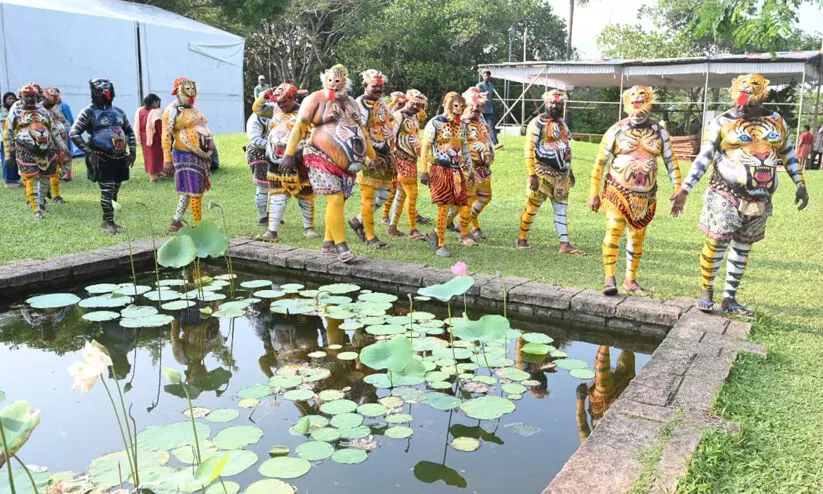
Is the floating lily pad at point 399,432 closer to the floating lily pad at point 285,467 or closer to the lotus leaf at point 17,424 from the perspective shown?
the floating lily pad at point 285,467

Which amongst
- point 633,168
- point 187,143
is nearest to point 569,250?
point 633,168

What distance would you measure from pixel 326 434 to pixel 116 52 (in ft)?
46.8

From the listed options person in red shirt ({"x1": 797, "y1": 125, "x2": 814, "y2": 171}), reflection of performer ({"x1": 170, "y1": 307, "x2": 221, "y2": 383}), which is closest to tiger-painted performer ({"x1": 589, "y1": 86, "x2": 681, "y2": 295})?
reflection of performer ({"x1": 170, "y1": 307, "x2": 221, "y2": 383})

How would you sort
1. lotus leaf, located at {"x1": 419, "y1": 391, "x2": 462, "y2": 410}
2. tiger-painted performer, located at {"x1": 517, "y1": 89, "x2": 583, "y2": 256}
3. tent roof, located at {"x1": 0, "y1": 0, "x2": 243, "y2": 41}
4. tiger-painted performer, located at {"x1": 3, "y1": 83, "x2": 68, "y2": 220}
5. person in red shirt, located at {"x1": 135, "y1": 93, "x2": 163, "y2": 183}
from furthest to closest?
1. tent roof, located at {"x1": 0, "y1": 0, "x2": 243, "y2": 41}
2. person in red shirt, located at {"x1": 135, "y1": 93, "x2": 163, "y2": 183}
3. tiger-painted performer, located at {"x1": 3, "y1": 83, "x2": 68, "y2": 220}
4. tiger-painted performer, located at {"x1": 517, "y1": 89, "x2": 583, "y2": 256}
5. lotus leaf, located at {"x1": 419, "y1": 391, "x2": 462, "y2": 410}

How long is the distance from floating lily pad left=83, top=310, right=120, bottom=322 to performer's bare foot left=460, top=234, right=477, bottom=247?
11.1 ft

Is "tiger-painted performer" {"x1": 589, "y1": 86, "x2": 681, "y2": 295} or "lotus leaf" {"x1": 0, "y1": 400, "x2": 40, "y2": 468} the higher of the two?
"tiger-painted performer" {"x1": 589, "y1": 86, "x2": 681, "y2": 295}

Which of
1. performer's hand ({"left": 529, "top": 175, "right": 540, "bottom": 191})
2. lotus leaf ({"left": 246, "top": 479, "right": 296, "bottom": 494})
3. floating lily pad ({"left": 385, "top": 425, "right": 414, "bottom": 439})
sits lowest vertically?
floating lily pad ({"left": 385, "top": 425, "right": 414, "bottom": 439})

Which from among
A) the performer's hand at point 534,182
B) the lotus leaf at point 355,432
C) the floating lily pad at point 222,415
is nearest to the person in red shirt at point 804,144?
the performer's hand at point 534,182

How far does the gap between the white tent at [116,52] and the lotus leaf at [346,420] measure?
43.0 feet

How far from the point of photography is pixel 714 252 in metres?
4.44

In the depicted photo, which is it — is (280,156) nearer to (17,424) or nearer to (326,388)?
(326,388)

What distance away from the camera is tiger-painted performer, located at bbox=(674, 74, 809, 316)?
13.7ft

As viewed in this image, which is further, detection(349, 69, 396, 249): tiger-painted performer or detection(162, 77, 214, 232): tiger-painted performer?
detection(162, 77, 214, 232): tiger-painted performer

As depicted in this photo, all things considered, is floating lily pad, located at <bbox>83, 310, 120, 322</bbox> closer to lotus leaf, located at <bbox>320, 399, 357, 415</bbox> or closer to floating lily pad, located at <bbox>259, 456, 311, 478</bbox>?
lotus leaf, located at <bbox>320, 399, 357, 415</bbox>
